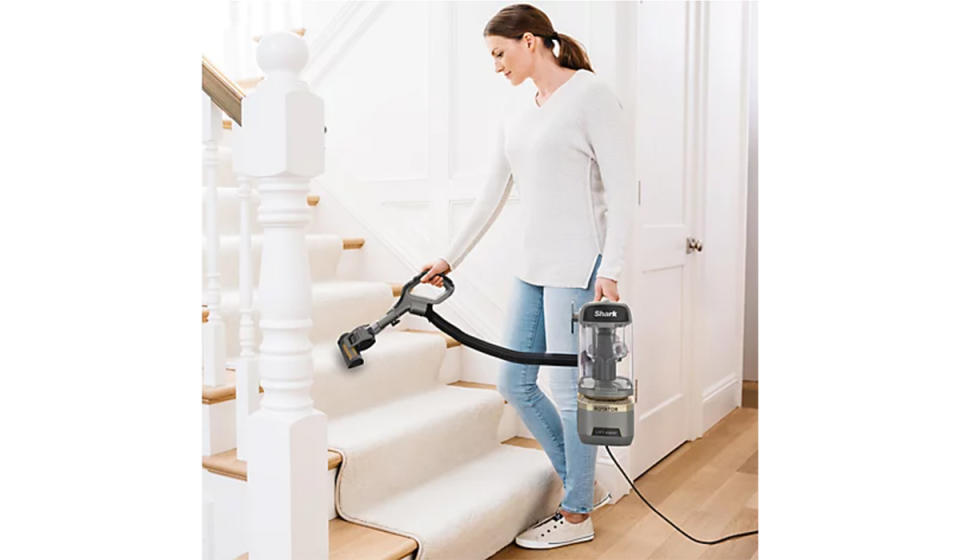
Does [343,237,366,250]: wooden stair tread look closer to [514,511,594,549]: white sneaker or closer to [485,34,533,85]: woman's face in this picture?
[485,34,533,85]: woman's face

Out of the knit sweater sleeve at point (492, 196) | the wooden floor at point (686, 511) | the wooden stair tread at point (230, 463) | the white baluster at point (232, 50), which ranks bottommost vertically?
the wooden floor at point (686, 511)

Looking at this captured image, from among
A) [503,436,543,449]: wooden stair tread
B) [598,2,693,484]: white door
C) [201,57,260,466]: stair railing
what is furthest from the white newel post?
[598,2,693,484]: white door

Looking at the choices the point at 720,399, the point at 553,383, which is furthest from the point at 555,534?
the point at 720,399

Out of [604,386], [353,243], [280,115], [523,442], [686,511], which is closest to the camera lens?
[280,115]

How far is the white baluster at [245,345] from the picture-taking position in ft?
6.82

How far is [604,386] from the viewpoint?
1497mm

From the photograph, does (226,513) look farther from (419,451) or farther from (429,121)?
(429,121)

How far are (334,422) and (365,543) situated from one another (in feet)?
1.71

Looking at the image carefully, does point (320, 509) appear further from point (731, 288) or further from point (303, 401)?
point (731, 288)

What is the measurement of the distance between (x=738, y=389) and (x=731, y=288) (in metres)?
0.58

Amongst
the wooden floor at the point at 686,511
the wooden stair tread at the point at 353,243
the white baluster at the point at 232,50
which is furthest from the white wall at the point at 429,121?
the wooden floor at the point at 686,511

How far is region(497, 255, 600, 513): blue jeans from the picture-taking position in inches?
91.7

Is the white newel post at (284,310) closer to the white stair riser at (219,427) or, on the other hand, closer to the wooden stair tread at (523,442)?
the white stair riser at (219,427)
